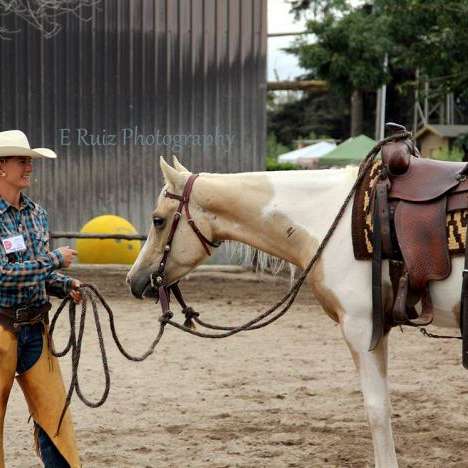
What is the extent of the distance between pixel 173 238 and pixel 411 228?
1.11m

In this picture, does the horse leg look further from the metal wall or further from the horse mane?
the metal wall

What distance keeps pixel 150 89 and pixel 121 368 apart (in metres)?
5.76

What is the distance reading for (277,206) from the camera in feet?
12.9

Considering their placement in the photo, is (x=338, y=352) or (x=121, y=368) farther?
(x=338, y=352)

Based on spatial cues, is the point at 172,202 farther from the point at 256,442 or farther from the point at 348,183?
the point at 256,442

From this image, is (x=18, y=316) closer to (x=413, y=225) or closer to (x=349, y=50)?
(x=413, y=225)

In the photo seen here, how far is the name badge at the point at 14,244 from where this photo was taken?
359cm

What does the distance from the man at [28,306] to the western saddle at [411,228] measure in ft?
4.34

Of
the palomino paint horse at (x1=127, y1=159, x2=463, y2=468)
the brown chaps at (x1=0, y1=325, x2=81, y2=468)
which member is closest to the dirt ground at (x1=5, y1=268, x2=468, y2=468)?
the brown chaps at (x1=0, y1=325, x2=81, y2=468)

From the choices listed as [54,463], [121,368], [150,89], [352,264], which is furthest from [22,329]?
[150,89]

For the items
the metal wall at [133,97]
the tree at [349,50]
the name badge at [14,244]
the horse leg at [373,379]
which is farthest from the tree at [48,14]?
the tree at [349,50]

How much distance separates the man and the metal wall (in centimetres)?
779

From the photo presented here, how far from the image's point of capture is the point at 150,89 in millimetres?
11578

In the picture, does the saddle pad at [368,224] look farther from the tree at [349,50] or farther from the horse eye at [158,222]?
the tree at [349,50]
